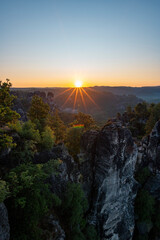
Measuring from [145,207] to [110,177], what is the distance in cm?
1293

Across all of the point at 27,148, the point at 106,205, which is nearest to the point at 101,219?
the point at 106,205

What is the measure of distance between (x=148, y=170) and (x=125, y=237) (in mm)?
14981

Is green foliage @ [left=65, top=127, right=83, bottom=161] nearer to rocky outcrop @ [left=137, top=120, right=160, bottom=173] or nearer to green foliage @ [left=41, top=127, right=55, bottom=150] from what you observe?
green foliage @ [left=41, top=127, right=55, bottom=150]

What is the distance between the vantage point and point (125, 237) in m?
26.1

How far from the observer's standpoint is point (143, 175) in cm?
3394

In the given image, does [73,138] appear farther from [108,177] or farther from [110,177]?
[110,177]

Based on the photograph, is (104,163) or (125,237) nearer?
(104,163)

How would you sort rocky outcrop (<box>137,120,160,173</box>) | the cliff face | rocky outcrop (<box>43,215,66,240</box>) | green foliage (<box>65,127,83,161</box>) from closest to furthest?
1. rocky outcrop (<box>43,215,66,240</box>)
2. the cliff face
3. green foliage (<box>65,127,83,161</box>)
4. rocky outcrop (<box>137,120,160,173</box>)

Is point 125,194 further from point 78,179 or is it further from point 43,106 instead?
point 43,106

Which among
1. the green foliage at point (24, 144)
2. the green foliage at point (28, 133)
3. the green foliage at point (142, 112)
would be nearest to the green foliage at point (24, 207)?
the green foliage at point (24, 144)

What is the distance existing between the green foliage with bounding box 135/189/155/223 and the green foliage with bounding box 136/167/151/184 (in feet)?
10.1

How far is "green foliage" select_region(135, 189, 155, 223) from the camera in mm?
29062

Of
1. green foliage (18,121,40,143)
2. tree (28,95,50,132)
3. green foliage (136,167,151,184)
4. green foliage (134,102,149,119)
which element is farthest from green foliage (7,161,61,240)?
green foliage (134,102,149,119)

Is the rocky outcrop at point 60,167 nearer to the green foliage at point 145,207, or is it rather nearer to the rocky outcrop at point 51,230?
the rocky outcrop at point 51,230
